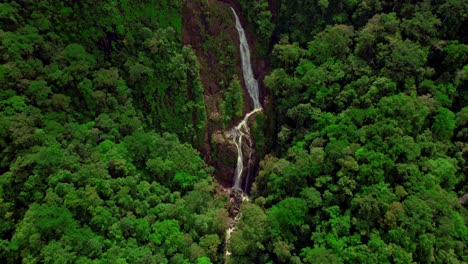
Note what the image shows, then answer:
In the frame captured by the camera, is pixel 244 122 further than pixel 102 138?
Yes

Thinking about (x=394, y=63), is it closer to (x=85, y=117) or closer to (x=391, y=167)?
(x=391, y=167)

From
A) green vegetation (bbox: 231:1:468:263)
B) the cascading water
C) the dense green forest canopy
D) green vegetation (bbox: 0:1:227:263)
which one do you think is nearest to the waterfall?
the cascading water

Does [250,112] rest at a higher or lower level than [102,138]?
lower

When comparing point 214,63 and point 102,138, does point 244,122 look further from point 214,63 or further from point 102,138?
point 102,138

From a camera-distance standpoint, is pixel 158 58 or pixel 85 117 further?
pixel 158 58

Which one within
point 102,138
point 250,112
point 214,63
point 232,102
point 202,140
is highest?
point 214,63

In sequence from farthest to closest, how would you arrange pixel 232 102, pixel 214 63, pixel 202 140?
pixel 232 102
pixel 214 63
pixel 202 140

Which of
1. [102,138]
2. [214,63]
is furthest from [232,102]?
[102,138]

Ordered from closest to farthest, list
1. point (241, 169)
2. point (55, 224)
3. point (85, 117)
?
point (55, 224) → point (85, 117) → point (241, 169)

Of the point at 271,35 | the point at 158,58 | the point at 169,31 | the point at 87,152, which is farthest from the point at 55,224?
the point at 271,35
